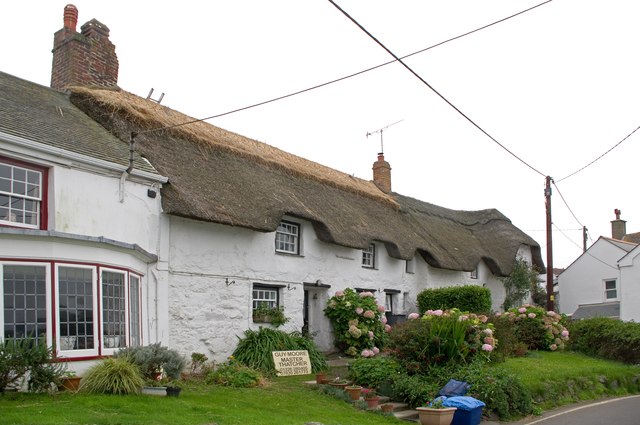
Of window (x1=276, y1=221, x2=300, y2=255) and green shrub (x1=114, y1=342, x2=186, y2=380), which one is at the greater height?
window (x1=276, y1=221, x2=300, y2=255)

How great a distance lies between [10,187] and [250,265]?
21.7 feet

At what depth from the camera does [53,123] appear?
46.2 ft

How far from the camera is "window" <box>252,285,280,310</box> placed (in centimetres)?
1755

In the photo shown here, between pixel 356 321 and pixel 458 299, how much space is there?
18.5 feet

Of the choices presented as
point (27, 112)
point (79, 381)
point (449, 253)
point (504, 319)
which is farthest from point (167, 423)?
point (449, 253)

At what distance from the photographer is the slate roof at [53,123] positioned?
1284 centimetres

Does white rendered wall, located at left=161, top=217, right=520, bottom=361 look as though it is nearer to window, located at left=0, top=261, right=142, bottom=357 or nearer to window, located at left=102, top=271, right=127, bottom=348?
window, located at left=102, top=271, right=127, bottom=348

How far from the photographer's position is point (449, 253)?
87.0ft

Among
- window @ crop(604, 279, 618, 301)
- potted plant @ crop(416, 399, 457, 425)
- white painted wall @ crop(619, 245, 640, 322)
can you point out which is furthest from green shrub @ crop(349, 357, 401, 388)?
window @ crop(604, 279, 618, 301)

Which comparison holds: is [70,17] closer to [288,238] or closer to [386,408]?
[288,238]

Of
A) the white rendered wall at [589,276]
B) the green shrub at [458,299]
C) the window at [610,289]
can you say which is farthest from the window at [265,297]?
the window at [610,289]

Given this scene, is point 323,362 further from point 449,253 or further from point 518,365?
point 449,253

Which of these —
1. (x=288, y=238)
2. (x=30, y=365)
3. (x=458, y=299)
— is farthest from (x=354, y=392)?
(x=458, y=299)

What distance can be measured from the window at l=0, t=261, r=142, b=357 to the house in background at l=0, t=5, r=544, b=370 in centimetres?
2
